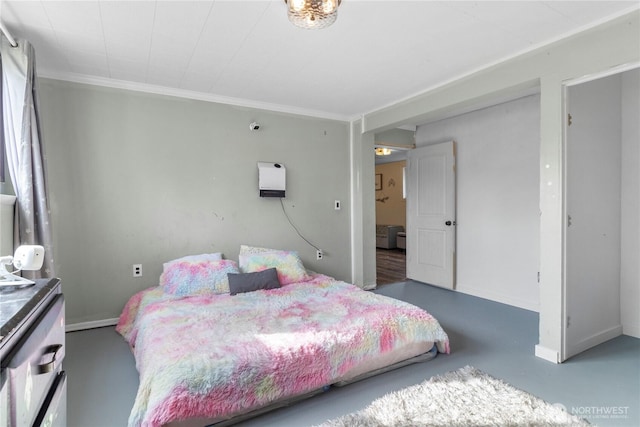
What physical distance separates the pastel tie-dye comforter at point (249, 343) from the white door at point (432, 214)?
6.91 ft

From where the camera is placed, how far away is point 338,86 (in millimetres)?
3221

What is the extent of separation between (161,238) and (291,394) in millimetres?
2220

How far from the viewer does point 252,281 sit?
120 inches

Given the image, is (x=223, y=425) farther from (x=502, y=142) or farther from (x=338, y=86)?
(x=502, y=142)

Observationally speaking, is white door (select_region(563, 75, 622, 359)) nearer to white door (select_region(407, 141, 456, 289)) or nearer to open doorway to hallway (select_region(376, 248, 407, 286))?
white door (select_region(407, 141, 456, 289))

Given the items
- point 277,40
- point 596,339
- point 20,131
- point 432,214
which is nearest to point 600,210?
point 596,339

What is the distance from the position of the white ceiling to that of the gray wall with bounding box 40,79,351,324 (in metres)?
0.30

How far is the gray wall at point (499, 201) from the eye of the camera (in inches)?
141

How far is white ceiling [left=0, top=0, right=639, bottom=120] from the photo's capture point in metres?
1.94

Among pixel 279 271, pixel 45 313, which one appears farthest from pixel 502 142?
pixel 45 313

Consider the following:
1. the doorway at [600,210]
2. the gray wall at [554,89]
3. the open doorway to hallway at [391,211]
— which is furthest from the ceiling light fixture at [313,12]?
the open doorway to hallway at [391,211]

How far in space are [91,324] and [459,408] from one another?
3140 mm

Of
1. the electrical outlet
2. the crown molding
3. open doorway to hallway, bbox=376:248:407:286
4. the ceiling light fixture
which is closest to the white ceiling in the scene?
the crown molding

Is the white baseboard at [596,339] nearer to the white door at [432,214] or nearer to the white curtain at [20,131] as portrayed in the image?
the white door at [432,214]
